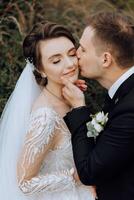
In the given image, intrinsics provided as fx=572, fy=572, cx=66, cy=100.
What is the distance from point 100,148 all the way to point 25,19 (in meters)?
3.33

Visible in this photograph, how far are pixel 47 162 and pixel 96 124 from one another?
24.4 inches

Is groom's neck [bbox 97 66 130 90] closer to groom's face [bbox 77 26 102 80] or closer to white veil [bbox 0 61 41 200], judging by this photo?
groom's face [bbox 77 26 102 80]

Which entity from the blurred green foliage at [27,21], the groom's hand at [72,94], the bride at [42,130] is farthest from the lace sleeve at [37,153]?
the blurred green foliage at [27,21]

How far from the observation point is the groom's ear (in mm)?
3436

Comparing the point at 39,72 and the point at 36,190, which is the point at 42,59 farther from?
the point at 36,190

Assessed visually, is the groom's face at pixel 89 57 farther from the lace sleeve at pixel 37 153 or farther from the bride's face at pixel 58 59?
the lace sleeve at pixel 37 153

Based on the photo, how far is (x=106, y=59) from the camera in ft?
11.3

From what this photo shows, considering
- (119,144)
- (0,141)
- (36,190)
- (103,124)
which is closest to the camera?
(119,144)

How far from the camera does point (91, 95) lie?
5574mm

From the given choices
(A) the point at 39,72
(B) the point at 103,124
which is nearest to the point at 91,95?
(A) the point at 39,72

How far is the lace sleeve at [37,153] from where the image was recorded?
3645mm

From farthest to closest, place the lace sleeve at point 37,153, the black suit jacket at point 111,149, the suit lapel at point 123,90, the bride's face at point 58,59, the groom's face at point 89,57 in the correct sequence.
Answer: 1. the bride's face at point 58,59
2. the lace sleeve at point 37,153
3. the groom's face at point 89,57
4. the suit lapel at point 123,90
5. the black suit jacket at point 111,149

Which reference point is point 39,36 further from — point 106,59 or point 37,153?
point 37,153

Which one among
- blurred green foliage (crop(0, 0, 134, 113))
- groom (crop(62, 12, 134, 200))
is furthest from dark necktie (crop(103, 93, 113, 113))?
blurred green foliage (crop(0, 0, 134, 113))
